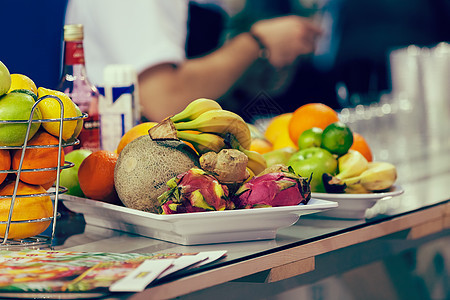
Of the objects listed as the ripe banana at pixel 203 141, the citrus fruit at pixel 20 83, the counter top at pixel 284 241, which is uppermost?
the citrus fruit at pixel 20 83

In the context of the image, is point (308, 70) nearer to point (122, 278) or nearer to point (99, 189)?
point (99, 189)

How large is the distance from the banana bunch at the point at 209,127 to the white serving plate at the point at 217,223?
11cm

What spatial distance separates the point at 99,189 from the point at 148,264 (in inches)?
10.2

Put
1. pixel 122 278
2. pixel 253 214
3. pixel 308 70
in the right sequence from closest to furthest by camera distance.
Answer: pixel 122 278, pixel 253 214, pixel 308 70

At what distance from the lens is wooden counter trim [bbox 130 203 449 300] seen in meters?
0.58

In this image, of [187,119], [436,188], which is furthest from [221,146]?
[436,188]

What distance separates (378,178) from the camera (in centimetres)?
91

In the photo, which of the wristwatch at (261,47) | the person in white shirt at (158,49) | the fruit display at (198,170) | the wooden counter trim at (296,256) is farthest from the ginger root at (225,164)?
the wristwatch at (261,47)

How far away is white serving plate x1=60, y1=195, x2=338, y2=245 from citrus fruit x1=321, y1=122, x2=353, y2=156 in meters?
0.17

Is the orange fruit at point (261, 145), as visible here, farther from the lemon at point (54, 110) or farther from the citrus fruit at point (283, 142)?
the lemon at point (54, 110)

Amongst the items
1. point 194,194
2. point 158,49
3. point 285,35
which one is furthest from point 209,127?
point 285,35

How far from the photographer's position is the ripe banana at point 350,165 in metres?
0.90

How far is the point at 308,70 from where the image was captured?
3992 mm

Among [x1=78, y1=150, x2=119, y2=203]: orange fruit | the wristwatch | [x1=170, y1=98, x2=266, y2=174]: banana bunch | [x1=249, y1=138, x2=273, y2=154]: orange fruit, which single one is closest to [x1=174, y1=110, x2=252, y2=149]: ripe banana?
[x1=170, y1=98, x2=266, y2=174]: banana bunch
